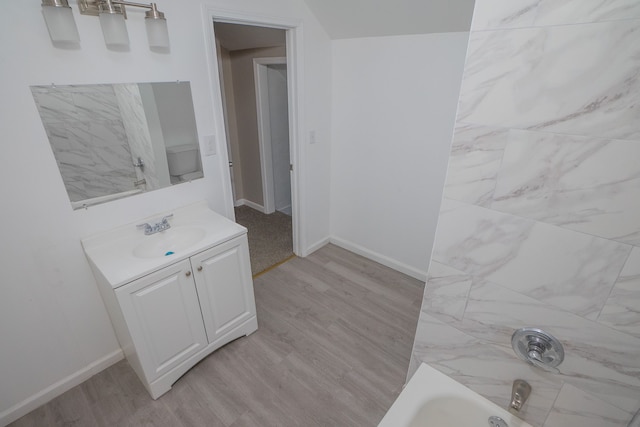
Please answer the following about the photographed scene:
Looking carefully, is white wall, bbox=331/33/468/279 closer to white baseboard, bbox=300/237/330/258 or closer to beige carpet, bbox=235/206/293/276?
white baseboard, bbox=300/237/330/258

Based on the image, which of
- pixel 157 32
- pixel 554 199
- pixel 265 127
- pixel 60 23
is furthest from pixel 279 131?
pixel 554 199

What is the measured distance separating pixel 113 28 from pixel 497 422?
8.10ft

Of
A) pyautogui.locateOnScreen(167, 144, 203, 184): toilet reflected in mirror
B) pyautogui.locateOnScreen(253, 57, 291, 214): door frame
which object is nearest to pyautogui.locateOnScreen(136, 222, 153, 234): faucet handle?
pyautogui.locateOnScreen(167, 144, 203, 184): toilet reflected in mirror

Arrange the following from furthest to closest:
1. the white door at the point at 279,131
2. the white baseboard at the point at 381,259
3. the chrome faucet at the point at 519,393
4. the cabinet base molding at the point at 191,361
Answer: the white door at the point at 279,131, the white baseboard at the point at 381,259, the cabinet base molding at the point at 191,361, the chrome faucet at the point at 519,393

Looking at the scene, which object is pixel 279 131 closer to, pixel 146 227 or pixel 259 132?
pixel 259 132

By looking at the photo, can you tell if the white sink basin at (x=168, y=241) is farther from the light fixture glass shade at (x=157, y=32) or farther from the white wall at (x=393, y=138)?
the white wall at (x=393, y=138)

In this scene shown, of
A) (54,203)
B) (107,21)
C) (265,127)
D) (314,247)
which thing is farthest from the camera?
(265,127)

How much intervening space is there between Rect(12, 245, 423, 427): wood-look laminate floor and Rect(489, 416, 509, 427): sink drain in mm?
634

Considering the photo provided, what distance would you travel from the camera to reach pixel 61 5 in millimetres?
1311

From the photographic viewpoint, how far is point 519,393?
1.19 metres

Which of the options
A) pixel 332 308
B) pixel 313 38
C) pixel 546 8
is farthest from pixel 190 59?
pixel 332 308

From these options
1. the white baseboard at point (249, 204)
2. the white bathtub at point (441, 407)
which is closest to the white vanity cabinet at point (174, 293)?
the white bathtub at point (441, 407)

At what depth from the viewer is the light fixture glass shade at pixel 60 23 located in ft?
4.34

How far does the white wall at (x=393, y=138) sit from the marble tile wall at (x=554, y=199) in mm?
1284
